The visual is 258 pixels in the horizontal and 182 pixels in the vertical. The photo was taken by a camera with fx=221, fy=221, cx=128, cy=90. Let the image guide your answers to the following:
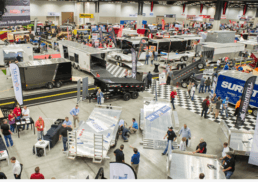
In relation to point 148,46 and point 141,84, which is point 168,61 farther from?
point 141,84

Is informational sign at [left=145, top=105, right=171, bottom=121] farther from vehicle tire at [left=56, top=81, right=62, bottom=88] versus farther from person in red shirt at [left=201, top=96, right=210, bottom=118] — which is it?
vehicle tire at [left=56, top=81, right=62, bottom=88]

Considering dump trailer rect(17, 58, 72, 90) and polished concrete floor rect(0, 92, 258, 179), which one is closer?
polished concrete floor rect(0, 92, 258, 179)

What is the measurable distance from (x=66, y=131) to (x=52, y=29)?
41.3m

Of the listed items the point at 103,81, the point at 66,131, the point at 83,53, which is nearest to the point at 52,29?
the point at 83,53

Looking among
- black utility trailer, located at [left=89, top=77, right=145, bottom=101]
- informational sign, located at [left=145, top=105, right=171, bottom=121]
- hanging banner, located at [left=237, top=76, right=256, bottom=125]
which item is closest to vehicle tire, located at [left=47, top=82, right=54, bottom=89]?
black utility trailer, located at [left=89, top=77, right=145, bottom=101]

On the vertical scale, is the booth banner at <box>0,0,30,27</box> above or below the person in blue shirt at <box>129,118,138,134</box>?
above

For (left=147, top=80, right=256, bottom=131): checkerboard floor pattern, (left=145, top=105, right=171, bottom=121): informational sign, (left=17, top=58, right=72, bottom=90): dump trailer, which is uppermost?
(left=17, top=58, right=72, bottom=90): dump trailer

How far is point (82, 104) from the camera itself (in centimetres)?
1524

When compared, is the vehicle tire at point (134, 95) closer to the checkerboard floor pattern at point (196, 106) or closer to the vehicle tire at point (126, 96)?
the vehicle tire at point (126, 96)

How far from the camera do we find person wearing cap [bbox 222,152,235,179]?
7942 mm

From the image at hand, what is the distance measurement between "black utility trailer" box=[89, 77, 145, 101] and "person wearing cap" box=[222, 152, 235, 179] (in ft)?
29.6

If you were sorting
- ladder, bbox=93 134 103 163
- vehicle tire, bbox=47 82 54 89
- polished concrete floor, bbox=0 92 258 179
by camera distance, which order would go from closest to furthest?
polished concrete floor, bbox=0 92 258 179 < ladder, bbox=93 134 103 163 < vehicle tire, bbox=47 82 54 89

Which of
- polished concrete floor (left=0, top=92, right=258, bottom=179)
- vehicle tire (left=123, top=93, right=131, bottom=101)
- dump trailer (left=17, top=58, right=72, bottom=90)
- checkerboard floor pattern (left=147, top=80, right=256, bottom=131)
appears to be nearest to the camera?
polished concrete floor (left=0, top=92, right=258, bottom=179)

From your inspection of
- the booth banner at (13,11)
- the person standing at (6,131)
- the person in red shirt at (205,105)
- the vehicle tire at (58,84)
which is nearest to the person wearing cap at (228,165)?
the person in red shirt at (205,105)
